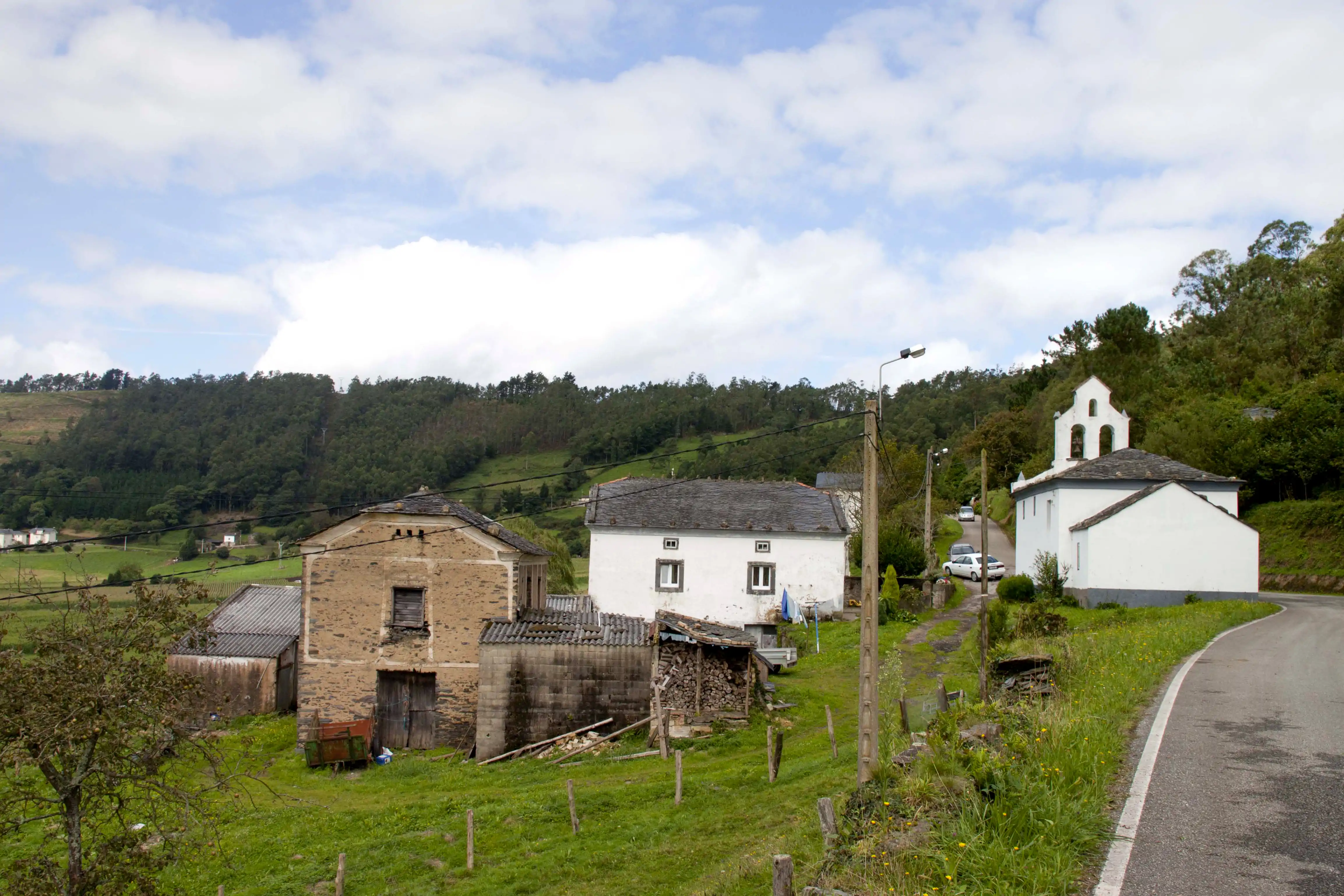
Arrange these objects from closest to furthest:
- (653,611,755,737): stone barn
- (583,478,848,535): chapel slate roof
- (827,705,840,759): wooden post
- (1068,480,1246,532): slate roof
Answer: (827,705,840,759): wooden post
(653,611,755,737): stone barn
(1068,480,1246,532): slate roof
(583,478,848,535): chapel slate roof

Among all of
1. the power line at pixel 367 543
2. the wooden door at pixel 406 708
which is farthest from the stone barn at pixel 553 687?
the power line at pixel 367 543

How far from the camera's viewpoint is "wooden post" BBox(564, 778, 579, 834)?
16.1 meters

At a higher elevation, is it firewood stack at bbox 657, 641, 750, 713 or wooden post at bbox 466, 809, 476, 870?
firewood stack at bbox 657, 641, 750, 713

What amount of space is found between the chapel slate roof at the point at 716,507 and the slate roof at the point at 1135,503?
1078 centimetres

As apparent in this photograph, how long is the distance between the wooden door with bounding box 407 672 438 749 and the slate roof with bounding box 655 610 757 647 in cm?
649

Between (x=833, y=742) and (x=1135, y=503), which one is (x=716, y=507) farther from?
(x=833, y=742)

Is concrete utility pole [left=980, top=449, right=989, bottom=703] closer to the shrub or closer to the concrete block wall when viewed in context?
the shrub

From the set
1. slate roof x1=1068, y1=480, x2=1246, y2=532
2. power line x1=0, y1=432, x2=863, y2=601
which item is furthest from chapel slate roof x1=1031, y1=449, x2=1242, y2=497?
power line x1=0, y1=432, x2=863, y2=601

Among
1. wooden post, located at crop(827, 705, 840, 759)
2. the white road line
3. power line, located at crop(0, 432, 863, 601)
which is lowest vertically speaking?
wooden post, located at crop(827, 705, 840, 759)

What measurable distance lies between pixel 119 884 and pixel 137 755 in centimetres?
181

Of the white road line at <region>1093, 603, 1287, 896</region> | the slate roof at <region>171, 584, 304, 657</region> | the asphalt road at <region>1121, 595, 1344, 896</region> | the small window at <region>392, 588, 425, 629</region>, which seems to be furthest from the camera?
the slate roof at <region>171, 584, 304, 657</region>

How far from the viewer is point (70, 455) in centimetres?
9994

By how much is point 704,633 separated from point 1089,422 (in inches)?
893

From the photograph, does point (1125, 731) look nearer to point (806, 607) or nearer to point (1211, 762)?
point (1211, 762)
